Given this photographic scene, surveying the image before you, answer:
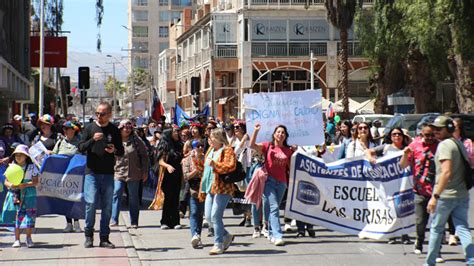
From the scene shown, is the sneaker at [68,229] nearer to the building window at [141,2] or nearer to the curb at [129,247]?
the curb at [129,247]

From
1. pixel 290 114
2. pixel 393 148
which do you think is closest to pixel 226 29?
pixel 290 114

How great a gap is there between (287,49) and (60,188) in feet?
148

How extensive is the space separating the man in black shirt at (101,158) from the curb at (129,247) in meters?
0.46

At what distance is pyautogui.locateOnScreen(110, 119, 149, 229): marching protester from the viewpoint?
14.3 metres

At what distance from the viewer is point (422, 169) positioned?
35.6 ft

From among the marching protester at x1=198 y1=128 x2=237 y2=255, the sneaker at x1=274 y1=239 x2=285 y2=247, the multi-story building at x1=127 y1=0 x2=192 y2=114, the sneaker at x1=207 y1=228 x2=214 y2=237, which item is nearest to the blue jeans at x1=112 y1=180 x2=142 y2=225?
the sneaker at x1=207 y1=228 x2=214 y2=237

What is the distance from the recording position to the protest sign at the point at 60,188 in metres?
13.8

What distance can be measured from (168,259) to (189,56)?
62.0 m

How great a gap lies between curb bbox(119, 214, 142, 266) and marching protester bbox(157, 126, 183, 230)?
70cm

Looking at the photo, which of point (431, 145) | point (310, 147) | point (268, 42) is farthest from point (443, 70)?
point (431, 145)

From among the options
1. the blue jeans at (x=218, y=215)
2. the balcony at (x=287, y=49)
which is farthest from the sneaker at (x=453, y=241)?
the balcony at (x=287, y=49)

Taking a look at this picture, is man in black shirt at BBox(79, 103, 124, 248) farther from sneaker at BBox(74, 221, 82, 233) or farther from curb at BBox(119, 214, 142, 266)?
sneaker at BBox(74, 221, 82, 233)

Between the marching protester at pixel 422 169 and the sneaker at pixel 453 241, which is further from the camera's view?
the sneaker at pixel 453 241

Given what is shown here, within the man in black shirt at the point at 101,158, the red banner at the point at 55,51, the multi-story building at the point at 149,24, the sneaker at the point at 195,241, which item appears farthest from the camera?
the multi-story building at the point at 149,24
